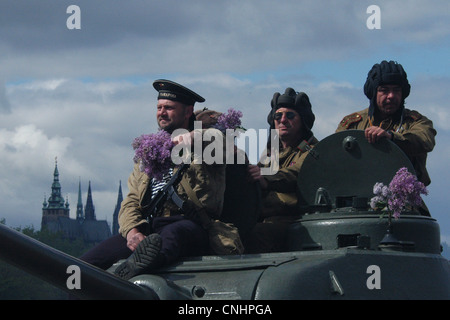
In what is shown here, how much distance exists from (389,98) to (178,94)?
102 inches

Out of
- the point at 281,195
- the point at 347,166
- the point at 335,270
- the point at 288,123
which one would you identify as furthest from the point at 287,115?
the point at 335,270

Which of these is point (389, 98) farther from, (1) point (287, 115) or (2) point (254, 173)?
(2) point (254, 173)

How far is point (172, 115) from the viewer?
12141 mm

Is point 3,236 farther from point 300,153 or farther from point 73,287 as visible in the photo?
point 300,153

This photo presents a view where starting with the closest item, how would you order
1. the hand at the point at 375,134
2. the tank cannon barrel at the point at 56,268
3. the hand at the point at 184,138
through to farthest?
the tank cannon barrel at the point at 56,268 < the hand at the point at 184,138 < the hand at the point at 375,134

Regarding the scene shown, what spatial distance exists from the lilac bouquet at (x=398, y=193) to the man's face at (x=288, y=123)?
7.49ft

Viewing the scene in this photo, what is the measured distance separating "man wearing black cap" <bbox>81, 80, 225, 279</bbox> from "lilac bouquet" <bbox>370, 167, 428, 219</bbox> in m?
1.69

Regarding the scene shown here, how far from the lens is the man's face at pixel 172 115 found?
Answer: 12.1 m

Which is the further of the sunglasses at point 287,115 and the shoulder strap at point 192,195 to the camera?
the sunglasses at point 287,115

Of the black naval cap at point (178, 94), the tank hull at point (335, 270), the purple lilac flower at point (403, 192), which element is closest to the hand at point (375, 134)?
the purple lilac flower at point (403, 192)

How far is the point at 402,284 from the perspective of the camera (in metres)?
10.3

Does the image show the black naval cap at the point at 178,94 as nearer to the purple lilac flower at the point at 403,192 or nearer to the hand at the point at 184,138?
the hand at the point at 184,138
